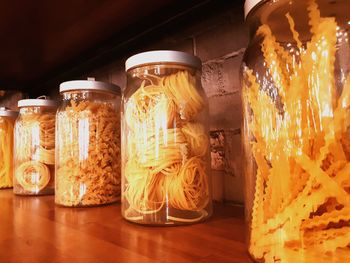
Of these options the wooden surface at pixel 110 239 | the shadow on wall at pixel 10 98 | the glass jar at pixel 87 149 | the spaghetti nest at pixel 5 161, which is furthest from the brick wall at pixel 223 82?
the shadow on wall at pixel 10 98

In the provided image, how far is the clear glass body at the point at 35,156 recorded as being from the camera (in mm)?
841

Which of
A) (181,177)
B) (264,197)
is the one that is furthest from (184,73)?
(264,197)

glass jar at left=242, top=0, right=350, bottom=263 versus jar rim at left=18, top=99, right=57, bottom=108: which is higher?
jar rim at left=18, top=99, right=57, bottom=108

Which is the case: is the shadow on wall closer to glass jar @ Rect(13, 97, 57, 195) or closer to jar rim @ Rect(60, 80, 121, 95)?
glass jar @ Rect(13, 97, 57, 195)

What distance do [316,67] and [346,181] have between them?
0.37 feet

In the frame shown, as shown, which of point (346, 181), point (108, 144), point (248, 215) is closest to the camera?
point (346, 181)

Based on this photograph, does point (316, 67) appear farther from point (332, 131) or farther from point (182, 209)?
point (182, 209)

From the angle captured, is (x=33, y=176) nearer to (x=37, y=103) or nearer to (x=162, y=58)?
(x=37, y=103)

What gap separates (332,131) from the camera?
0.30 m

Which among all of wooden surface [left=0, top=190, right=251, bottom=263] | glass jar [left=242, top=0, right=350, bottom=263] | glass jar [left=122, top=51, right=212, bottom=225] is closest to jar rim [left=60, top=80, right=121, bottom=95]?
glass jar [left=122, top=51, right=212, bottom=225]

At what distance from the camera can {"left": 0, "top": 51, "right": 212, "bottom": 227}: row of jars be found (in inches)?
20.1

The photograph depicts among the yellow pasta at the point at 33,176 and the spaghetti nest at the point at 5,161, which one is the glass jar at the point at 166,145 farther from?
the spaghetti nest at the point at 5,161

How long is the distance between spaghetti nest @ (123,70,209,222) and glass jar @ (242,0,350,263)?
0.52ft

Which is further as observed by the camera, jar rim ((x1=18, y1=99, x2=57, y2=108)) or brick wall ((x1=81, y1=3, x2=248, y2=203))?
jar rim ((x1=18, y1=99, x2=57, y2=108))
